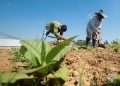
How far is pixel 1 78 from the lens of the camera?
2613 mm

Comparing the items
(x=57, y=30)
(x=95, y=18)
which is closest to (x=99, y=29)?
(x=95, y=18)

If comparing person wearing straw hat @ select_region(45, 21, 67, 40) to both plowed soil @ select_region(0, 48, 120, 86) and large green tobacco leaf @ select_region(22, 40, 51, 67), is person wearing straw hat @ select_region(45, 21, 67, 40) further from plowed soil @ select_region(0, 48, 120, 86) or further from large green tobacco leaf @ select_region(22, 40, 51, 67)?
large green tobacco leaf @ select_region(22, 40, 51, 67)

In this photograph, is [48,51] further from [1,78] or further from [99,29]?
[99,29]

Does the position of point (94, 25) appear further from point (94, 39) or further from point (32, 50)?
point (32, 50)

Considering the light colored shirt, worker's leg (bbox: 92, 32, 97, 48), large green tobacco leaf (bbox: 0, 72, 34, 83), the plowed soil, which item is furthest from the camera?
the light colored shirt

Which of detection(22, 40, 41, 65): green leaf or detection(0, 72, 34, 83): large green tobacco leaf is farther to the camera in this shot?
detection(22, 40, 41, 65): green leaf

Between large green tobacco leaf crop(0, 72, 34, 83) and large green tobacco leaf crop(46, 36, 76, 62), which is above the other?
large green tobacco leaf crop(46, 36, 76, 62)

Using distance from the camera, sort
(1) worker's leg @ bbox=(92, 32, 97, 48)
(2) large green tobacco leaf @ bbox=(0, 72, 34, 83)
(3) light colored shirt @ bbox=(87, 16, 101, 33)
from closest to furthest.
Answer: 1. (2) large green tobacco leaf @ bbox=(0, 72, 34, 83)
2. (1) worker's leg @ bbox=(92, 32, 97, 48)
3. (3) light colored shirt @ bbox=(87, 16, 101, 33)

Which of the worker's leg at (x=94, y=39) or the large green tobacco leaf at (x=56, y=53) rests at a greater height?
the worker's leg at (x=94, y=39)

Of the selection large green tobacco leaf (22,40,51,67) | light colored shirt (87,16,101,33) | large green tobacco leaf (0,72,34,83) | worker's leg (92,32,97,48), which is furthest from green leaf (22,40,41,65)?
light colored shirt (87,16,101,33)

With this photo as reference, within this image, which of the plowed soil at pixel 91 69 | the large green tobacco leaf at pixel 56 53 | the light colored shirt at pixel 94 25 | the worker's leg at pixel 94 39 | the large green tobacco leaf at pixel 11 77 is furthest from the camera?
the light colored shirt at pixel 94 25

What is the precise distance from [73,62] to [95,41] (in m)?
5.55

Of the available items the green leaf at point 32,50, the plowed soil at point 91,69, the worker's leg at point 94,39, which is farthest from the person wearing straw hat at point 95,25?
the green leaf at point 32,50

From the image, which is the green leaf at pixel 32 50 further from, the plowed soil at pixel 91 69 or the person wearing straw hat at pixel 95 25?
the person wearing straw hat at pixel 95 25
